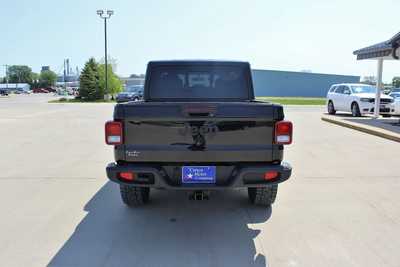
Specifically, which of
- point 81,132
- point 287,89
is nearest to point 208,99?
point 81,132

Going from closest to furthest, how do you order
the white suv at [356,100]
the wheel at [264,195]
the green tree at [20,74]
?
1. the wheel at [264,195]
2. the white suv at [356,100]
3. the green tree at [20,74]

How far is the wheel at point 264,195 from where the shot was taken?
4465 mm

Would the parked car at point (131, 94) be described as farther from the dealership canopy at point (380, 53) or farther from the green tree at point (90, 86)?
the dealership canopy at point (380, 53)

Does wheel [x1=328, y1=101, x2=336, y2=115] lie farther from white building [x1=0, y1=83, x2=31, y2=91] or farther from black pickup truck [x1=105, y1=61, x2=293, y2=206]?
white building [x1=0, y1=83, x2=31, y2=91]

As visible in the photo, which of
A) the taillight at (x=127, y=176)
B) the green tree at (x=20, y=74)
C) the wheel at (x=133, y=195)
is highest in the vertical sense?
the green tree at (x=20, y=74)

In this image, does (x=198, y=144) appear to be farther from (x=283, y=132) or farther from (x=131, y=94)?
(x=131, y=94)

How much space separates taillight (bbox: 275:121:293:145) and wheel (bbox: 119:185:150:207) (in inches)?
73.5

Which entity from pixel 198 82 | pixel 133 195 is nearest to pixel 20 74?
pixel 198 82

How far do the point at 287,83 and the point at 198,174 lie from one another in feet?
206

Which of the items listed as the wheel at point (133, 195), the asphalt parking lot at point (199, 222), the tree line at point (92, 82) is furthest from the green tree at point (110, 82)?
the wheel at point (133, 195)

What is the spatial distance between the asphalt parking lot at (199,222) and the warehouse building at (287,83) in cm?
5817

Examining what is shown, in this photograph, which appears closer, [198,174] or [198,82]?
[198,174]

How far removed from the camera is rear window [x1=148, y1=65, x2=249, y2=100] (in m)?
5.21

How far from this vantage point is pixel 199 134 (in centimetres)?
371
